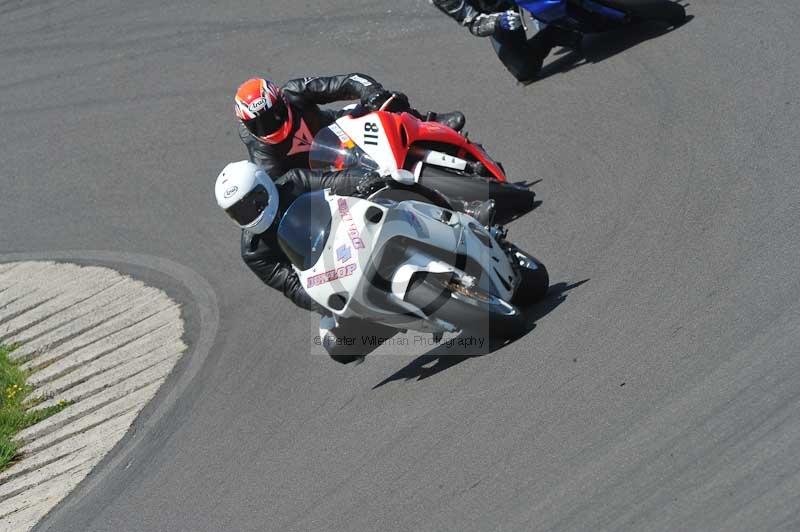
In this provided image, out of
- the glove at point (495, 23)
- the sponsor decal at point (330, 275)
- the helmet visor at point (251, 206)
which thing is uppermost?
the helmet visor at point (251, 206)

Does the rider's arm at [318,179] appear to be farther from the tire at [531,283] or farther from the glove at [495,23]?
the glove at [495,23]

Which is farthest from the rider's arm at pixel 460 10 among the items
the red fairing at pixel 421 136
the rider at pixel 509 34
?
the red fairing at pixel 421 136

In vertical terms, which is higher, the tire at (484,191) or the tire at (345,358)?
the tire at (484,191)

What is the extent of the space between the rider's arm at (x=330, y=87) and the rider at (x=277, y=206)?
4.88 feet

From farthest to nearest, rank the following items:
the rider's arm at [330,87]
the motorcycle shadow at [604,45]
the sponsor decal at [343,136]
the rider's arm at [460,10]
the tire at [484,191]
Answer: the rider's arm at [460,10] < the motorcycle shadow at [604,45] < the rider's arm at [330,87] < the sponsor decal at [343,136] < the tire at [484,191]

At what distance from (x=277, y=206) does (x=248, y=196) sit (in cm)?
26

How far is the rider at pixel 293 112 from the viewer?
9.78 m

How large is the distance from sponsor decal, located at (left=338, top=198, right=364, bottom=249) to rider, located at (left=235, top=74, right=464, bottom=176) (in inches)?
96.9

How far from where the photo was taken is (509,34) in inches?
461

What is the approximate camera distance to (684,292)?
725cm

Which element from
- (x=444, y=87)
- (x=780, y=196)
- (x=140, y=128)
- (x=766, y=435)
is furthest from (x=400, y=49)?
(x=766, y=435)

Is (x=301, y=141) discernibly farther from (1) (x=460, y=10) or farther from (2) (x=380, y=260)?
(2) (x=380, y=260)

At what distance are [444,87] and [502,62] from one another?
0.80 meters

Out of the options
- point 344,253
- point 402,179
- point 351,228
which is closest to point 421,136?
point 402,179
